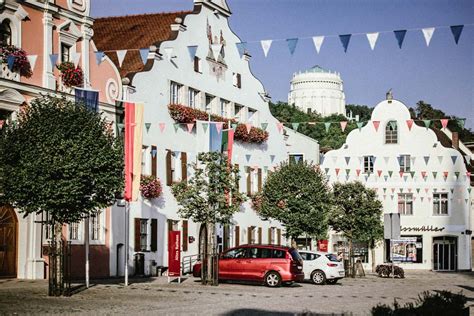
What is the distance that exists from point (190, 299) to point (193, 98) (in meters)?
23.4

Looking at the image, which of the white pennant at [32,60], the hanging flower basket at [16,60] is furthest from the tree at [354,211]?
the hanging flower basket at [16,60]

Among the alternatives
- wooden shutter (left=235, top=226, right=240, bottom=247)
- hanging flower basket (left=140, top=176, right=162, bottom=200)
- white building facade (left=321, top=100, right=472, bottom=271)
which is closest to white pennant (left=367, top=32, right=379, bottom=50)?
hanging flower basket (left=140, top=176, right=162, bottom=200)

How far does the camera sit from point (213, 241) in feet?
117

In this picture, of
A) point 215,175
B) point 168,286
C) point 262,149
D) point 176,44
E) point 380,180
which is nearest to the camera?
point 168,286

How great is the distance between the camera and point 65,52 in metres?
37.0

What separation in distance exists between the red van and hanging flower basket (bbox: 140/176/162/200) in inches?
290

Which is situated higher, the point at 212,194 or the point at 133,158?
the point at 133,158

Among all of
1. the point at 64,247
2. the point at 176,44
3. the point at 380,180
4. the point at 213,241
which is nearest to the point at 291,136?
the point at 380,180

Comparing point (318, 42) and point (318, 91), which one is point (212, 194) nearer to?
point (318, 42)

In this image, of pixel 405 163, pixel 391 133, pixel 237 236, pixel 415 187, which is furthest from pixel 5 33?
pixel 391 133

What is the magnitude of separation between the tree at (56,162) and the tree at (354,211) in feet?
112

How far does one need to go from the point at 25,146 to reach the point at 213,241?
36.5 ft

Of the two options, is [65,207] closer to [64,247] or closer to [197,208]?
[64,247]

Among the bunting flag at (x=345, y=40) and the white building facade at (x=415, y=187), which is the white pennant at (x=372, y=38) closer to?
the bunting flag at (x=345, y=40)
